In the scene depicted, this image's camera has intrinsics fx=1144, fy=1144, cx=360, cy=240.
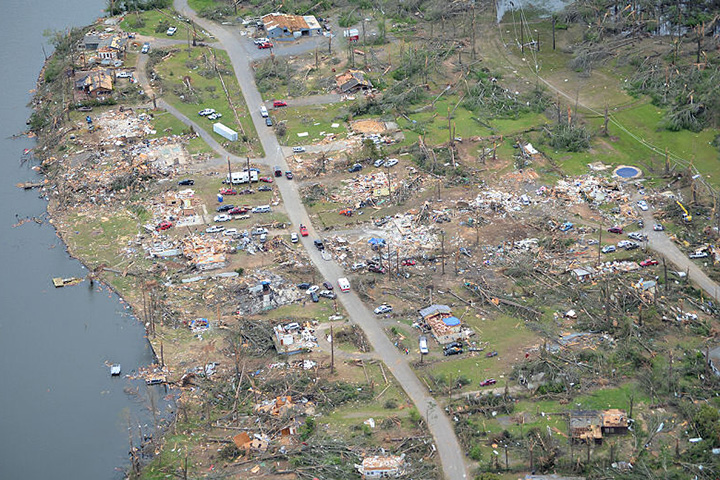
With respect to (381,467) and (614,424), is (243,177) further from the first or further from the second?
(614,424)

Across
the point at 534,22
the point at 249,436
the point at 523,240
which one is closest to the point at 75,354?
the point at 249,436

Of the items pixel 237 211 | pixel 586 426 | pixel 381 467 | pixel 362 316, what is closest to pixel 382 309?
pixel 362 316

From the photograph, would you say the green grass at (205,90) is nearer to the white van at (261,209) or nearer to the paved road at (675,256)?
the white van at (261,209)

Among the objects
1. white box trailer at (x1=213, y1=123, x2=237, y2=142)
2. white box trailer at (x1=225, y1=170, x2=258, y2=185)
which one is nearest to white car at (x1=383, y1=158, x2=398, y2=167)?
white box trailer at (x1=225, y1=170, x2=258, y2=185)

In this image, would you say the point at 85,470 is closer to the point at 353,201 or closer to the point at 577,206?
the point at 353,201

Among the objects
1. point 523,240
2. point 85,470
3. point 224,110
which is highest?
point 224,110

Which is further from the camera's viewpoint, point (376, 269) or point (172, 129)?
point (172, 129)

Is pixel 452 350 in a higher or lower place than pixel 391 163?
lower

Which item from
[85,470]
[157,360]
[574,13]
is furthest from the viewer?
[574,13]
